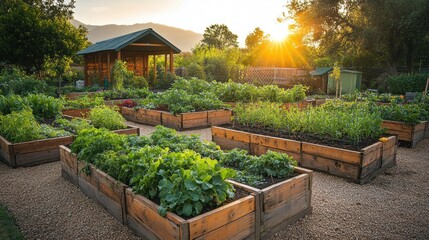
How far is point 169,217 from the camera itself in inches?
98.8

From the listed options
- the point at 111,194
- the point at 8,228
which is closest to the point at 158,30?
the point at 111,194

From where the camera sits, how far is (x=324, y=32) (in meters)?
24.8

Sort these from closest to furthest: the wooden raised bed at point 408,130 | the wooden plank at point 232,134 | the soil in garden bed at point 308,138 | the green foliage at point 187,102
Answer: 1. the soil in garden bed at point 308,138
2. the wooden plank at point 232,134
3. the wooden raised bed at point 408,130
4. the green foliage at point 187,102

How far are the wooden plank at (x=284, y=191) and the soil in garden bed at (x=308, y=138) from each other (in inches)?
67.6

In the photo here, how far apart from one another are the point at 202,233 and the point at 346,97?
10527 mm

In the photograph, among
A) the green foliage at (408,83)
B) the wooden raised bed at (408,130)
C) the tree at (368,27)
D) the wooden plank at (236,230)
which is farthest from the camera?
the tree at (368,27)

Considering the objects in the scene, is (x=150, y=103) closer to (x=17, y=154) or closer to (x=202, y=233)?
(x=17, y=154)

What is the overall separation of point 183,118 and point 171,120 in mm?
476

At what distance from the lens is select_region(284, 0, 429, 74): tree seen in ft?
65.0

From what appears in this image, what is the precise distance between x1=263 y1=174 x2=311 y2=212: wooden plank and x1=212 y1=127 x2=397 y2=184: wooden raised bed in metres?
1.37

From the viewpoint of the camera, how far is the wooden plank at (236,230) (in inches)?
99.7

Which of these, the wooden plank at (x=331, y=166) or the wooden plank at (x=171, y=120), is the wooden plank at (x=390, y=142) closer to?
the wooden plank at (x=331, y=166)

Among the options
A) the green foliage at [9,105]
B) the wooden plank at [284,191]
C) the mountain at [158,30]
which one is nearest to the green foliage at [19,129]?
the green foliage at [9,105]

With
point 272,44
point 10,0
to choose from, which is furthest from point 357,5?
point 10,0
